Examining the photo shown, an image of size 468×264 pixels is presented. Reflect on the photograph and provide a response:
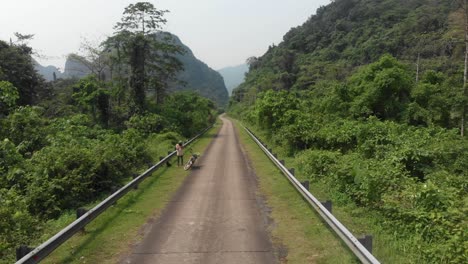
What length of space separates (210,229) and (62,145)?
959cm

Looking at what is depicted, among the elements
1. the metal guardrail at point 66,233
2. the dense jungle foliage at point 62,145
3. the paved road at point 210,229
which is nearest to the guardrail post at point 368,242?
the paved road at point 210,229

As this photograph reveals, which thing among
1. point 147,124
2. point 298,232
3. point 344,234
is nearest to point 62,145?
point 298,232

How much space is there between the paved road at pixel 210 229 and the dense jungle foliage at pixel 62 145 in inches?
95.2

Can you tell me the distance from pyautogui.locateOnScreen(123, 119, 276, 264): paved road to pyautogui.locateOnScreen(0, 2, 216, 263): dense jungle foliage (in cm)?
242

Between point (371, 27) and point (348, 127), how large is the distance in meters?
86.3

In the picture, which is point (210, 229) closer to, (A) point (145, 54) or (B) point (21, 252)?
(B) point (21, 252)

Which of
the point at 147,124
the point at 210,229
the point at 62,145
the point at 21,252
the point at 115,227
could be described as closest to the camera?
the point at 21,252

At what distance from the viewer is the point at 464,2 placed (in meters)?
24.7

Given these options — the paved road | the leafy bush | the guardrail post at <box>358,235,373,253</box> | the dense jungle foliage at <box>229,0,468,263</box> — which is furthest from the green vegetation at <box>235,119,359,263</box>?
the leafy bush

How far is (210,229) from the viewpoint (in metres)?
9.06

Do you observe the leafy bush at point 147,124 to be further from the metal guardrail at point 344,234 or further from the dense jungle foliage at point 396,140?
the metal guardrail at point 344,234

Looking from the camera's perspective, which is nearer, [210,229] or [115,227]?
[210,229]

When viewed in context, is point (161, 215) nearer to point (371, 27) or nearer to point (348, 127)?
point (348, 127)

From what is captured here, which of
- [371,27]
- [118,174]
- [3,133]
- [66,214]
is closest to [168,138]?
[3,133]
